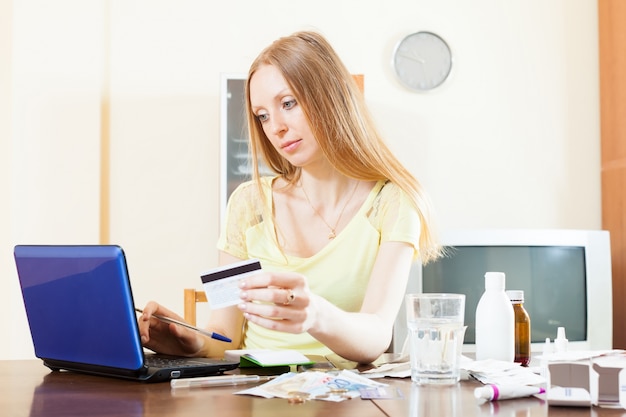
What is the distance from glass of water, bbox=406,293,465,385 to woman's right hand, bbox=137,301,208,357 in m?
0.48

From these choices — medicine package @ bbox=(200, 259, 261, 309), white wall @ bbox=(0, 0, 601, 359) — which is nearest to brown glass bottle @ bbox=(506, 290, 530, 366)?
medicine package @ bbox=(200, 259, 261, 309)

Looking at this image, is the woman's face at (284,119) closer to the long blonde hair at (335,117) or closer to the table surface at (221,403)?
the long blonde hair at (335,117)

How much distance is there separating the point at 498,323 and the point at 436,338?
26 cm

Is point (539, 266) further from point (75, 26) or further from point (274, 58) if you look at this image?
point (75, 26)

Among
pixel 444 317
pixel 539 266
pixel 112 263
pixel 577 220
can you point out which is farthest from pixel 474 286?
pixel 112 263

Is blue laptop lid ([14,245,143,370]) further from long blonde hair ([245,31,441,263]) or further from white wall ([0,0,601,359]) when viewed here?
white wall ([0,0,601,359])

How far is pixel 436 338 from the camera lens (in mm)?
1127

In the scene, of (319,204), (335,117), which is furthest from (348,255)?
(335,117)

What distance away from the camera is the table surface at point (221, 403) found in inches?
36.9

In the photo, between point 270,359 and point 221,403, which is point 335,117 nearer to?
point 270,359

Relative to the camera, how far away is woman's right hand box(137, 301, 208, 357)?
4.60 ft

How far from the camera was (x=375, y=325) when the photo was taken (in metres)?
1.45

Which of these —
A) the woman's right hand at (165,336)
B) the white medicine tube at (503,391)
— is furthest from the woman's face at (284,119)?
the white medicine tube at (503,391)

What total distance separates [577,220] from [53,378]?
2741mm
